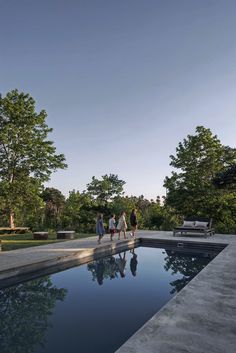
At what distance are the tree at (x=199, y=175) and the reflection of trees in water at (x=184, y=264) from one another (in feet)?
23.4

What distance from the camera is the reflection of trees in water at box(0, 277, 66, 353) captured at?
181 inches

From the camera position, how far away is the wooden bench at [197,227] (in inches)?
635

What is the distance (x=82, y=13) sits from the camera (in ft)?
40.4

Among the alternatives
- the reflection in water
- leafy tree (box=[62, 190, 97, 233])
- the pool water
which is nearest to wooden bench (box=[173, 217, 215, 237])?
the pool water

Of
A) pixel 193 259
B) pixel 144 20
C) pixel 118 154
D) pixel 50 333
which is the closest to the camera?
pixel 50 333

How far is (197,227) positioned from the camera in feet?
53.4

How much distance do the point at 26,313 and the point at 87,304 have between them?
144 centimetres

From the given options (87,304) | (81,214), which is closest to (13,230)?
(81,214)

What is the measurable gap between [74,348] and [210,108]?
52.2 feet

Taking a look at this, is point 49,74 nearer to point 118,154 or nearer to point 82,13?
point 82,13

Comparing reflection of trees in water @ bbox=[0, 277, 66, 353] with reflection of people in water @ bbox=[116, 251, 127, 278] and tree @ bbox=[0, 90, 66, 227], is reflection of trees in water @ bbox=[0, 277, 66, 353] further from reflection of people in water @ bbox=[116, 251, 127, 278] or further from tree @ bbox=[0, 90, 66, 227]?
tree @ bbox=[0, 90, 66, 227]

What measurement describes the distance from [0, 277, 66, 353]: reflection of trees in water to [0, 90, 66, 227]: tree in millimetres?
12245

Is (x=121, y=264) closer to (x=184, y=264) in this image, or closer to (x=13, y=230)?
(x=184, y=264)

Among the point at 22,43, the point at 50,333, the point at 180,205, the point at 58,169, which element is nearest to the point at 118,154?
the point at 58,169
